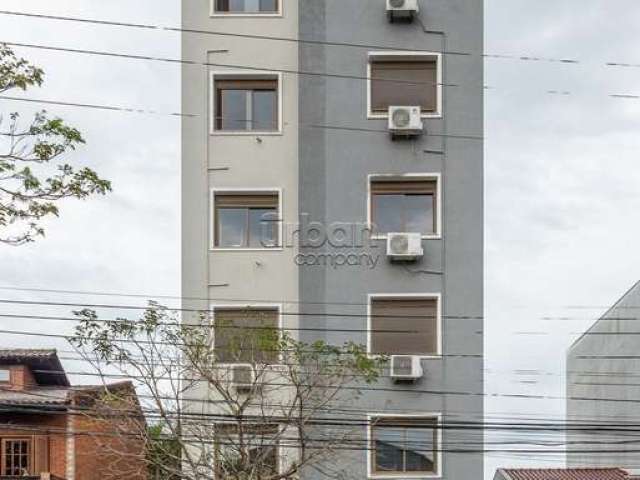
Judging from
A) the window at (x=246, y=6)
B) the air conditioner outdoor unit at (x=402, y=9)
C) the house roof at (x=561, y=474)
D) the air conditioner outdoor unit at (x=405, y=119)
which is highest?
the window at (x=246, y=6)

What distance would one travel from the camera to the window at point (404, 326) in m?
22.0

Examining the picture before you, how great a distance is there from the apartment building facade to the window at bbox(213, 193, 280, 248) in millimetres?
27

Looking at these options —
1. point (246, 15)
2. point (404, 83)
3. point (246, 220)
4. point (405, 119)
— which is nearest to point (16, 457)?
point (246, 220)

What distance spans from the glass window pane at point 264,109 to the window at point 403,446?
6.01 meters

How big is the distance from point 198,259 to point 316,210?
241 cm

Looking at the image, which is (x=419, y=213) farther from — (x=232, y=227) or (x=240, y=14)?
(x=240, y=14)

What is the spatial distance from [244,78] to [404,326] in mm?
5659

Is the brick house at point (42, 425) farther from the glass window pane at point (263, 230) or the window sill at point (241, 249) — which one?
the glass window pane at point (263, 230)

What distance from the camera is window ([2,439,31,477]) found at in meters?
28.0

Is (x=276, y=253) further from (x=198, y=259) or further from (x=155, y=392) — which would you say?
(x=155, y=392)

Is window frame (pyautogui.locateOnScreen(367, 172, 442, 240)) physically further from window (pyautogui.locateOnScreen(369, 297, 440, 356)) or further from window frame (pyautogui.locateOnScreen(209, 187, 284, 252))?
window frame (pyautogui.locateOnScreen(209, 187, 284, 252))

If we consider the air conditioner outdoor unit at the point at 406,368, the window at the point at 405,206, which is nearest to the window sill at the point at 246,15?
the window at the point at 405,206

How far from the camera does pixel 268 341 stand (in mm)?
19578

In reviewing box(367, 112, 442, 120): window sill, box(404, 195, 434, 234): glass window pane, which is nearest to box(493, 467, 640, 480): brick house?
box(404, 195, 434, 234): glass window pane
